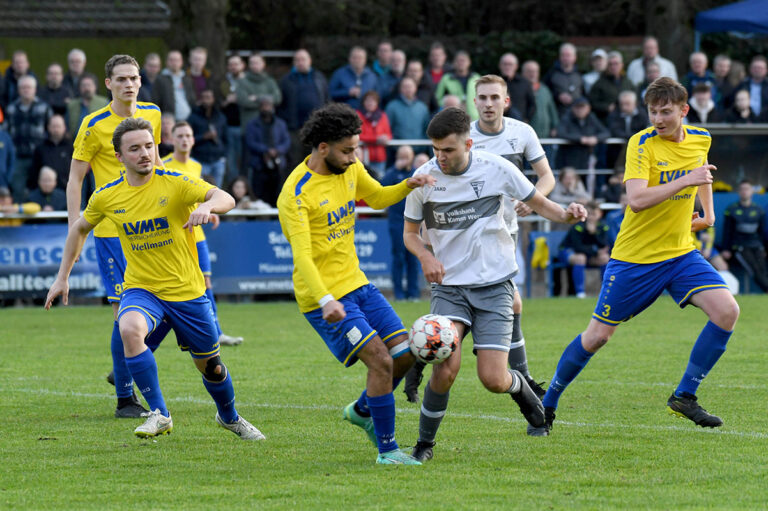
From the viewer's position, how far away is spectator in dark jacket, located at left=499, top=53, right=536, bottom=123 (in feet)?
62.8

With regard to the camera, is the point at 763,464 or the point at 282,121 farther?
the point at 282,121

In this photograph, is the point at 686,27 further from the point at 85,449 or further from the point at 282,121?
the point at 85,449

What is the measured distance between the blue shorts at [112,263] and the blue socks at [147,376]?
148 centimetres

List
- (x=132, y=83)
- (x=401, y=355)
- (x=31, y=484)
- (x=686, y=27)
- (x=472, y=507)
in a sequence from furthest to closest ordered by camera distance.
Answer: (x=686, y=27)
(x=132, y=83)
(x=401, y=355)
(x=31, y=484)
(x=472, y=507)

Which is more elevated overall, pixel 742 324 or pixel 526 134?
pixel 526 134

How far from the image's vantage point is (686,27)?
2475 centimetres

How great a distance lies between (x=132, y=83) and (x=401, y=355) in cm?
323

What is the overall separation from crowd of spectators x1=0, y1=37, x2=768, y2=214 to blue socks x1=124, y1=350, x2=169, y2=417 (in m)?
9.79

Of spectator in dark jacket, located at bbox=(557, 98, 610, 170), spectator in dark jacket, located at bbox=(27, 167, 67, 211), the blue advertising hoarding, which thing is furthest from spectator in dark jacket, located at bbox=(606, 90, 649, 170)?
spectator in dark jacket, located at bbox=(27, 167, 67, 211)

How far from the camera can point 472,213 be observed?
7.14 m

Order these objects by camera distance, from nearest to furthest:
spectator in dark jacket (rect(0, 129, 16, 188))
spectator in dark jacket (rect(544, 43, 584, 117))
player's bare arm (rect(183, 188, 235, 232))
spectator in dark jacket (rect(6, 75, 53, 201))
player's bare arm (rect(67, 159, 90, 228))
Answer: player's bare arm (rect(183, 188, 235, 232))
player's bare arm (rect(67, 159, 90, 228))
spectator in dark jacket (rect(0, 129, 16, 188))
spectator in dark jacket (rect(6, 75, 53, 201))
spectator in dark jacket (rect(544, 43, 584, 117))

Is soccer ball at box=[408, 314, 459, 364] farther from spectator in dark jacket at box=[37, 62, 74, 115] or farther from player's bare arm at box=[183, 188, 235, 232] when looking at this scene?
spectator in dark jacket at box=[37, 62, 74, 115]

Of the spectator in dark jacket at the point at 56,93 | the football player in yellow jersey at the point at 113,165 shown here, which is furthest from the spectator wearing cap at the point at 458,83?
the football player in yellow jersey at the point at 113,165

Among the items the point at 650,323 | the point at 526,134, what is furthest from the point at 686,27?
the point at 526,134
